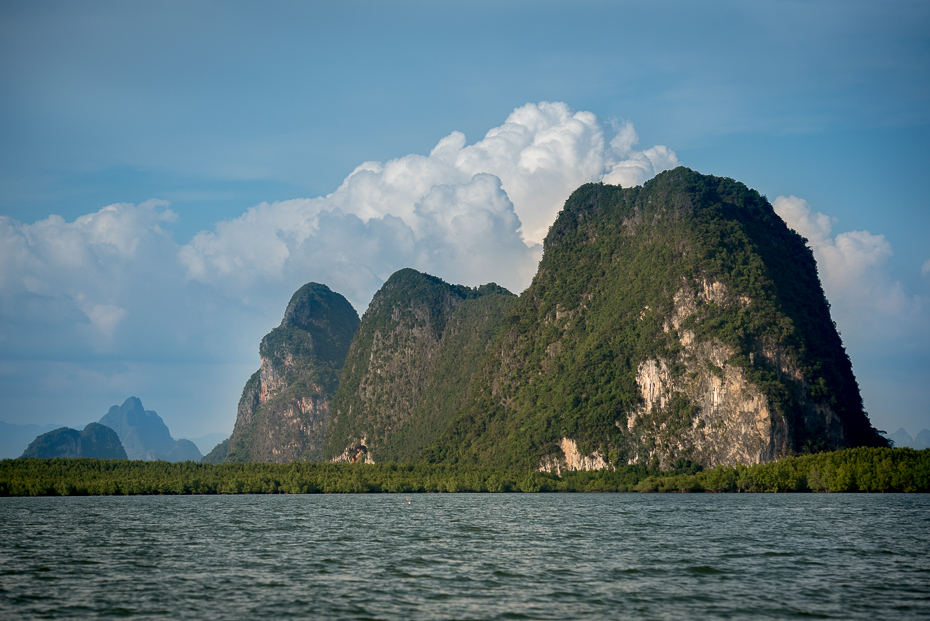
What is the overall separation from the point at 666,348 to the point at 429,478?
50.9 meters

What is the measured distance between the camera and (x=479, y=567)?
37.5 m

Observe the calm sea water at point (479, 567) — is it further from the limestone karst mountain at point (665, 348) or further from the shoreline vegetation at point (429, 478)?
the limestone karst mountain at point (665, 348)

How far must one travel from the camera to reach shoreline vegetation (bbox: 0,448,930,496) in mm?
102875

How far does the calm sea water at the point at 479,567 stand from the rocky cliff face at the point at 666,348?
68.8 m

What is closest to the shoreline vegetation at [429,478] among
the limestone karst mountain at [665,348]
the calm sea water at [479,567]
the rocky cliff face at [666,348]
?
the rocky cliff face at [666,348]

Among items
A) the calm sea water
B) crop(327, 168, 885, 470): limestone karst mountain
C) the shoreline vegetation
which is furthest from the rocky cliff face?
the calm sea water

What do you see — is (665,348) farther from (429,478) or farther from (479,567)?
(479,567)

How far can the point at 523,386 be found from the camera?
18412cm

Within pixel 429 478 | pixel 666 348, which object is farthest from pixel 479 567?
pixel 666 348

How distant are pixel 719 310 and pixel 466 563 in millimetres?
115842

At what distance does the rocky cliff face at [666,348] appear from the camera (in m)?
133

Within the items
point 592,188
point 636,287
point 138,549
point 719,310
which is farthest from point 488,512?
point 592,188

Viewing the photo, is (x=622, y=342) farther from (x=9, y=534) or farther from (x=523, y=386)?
(x=9, y=534)

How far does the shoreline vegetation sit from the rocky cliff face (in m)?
8.57
